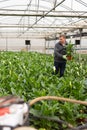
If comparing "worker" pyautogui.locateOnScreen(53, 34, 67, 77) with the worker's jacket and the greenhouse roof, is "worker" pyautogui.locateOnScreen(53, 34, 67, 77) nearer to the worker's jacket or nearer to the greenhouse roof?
the worker's jacket

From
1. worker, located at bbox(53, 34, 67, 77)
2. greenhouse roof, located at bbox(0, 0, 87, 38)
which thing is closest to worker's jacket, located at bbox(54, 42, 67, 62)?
worker, located at bbox(53, 34, 67, 77)

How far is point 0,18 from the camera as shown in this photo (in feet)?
61.7

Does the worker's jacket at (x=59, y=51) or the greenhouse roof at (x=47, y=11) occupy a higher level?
the greenhouse roof at (x=47, y=11)

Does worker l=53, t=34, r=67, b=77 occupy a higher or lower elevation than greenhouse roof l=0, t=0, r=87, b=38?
lower

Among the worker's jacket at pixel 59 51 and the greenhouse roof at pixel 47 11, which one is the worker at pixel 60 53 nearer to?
the worker's jacket at pixel 59 51

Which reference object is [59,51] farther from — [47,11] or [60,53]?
[47,11]

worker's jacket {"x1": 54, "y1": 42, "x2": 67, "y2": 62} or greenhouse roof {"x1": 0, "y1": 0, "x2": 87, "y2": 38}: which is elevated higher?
greenhouse roof {"x1": 0, "y1": 0, "x2": 87, "y2": 38}

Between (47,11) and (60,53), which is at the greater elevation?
(47,11)

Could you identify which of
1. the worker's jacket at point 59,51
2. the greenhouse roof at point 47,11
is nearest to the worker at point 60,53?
the worker's jacket at point 59,51

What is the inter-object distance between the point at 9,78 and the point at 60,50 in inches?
151

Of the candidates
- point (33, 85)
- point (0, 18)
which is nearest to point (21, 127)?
point (33, 85)

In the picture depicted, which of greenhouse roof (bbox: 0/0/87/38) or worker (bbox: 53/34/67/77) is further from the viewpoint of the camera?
greenhouse roof (bbox: 0/0/87/38)

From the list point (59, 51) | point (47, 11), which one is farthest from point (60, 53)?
point (47, 11)

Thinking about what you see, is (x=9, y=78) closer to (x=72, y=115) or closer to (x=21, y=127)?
(x=72, y=115)
